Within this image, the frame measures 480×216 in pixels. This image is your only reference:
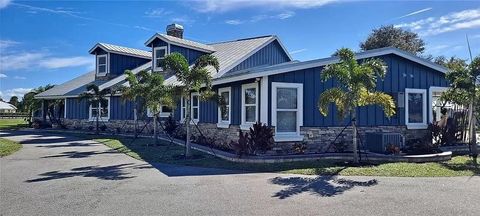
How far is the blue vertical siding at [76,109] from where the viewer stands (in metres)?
25.6

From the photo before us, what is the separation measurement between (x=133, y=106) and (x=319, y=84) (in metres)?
12.9

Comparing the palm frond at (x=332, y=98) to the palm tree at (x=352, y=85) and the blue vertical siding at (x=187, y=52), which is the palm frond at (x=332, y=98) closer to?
the palm tree at (x=352, y=85)

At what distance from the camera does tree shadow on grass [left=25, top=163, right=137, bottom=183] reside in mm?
8977

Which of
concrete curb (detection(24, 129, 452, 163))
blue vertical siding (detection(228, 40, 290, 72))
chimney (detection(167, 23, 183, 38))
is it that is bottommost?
concrete curb (detection(24, 129, 452, 163))

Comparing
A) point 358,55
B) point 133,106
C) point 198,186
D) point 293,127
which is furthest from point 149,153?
point 133,106

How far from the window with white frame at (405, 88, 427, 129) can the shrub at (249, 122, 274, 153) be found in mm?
5970

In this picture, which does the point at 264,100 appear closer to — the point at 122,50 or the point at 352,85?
the point at 352,85

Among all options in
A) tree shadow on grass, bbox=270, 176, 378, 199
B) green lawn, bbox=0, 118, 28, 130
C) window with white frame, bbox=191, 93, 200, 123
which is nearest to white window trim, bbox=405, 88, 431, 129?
tree shadow on grass, bbox=270, 176, 378, 199

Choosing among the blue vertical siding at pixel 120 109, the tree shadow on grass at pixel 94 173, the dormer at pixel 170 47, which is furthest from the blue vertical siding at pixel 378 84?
the blue vertical siding at pixel 120 109

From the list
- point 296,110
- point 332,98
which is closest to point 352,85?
point 332,98

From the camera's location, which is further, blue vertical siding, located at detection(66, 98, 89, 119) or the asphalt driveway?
blue vertical siding, located at detection(66, 98, 89, 119)

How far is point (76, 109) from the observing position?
86.6ft

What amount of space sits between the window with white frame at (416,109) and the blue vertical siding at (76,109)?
1931 cm

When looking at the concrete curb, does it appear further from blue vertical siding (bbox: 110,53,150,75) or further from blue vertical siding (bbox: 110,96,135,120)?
blue vertical siding (bbox: 110,53,150,75)
